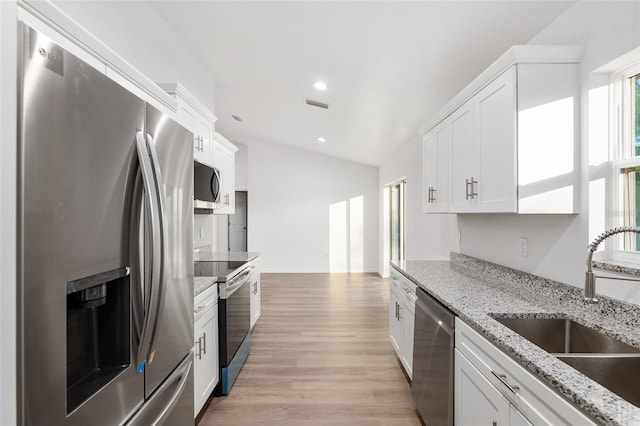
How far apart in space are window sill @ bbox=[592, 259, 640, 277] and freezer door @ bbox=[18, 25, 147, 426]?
197 cm

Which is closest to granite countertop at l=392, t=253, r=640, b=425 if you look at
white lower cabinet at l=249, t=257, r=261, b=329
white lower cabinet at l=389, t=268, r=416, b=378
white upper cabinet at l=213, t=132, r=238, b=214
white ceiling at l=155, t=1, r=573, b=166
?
white lower cabinet at l=389, t=268, r=416, b=378

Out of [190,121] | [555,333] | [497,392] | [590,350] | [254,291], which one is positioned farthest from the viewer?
[254,291]

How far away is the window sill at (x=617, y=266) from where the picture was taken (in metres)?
1.39

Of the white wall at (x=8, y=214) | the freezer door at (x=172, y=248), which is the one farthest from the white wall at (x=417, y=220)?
the white wall at (x=8, y=214)

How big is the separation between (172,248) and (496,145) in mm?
1823

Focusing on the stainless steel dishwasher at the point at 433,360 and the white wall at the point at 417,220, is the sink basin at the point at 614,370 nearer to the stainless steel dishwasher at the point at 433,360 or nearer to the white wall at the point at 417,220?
the stainless steel dishwasher at the point at 433,360

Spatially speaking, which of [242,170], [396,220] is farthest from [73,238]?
[242,170]

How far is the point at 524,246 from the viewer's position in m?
2.13

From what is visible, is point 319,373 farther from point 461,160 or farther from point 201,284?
point 461,160

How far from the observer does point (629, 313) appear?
139 centimetres

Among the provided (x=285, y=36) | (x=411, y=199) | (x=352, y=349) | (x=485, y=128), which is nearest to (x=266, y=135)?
(x=411, y=199)

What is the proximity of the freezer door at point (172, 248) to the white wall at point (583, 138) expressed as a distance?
1951 millimetres

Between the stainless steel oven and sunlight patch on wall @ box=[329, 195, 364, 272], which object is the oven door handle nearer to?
the stainless steel oven

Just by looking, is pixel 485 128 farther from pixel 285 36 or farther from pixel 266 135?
pixel 266 135
